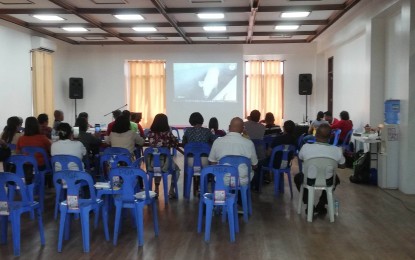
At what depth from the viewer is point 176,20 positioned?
31.3ft

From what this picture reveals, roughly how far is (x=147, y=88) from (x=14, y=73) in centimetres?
448

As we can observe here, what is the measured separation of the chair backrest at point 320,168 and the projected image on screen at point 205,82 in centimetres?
846

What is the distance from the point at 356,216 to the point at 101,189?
2.96 meters

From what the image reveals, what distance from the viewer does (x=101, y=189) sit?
4020 millimetres

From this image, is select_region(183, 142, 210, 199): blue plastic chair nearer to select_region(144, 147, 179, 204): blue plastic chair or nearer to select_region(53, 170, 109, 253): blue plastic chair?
select_region(144, 147, 179, 204): blue plastic chair

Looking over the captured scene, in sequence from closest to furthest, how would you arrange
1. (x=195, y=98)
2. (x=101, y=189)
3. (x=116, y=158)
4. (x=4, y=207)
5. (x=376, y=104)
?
(x=4, y=207)
(x=101, y=189)
(x=116, y=158)
(x=376, y=104)
(x=195, y=98)

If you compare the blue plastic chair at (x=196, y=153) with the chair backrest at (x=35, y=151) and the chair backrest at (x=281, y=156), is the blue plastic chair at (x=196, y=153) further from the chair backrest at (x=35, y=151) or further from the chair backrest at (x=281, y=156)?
the chair backrest at (x=35, y=151)

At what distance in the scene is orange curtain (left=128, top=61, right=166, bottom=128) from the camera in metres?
13.4

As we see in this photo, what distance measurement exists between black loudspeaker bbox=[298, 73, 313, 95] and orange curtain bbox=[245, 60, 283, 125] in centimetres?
87

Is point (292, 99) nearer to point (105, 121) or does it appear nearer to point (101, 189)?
point (105, 121)

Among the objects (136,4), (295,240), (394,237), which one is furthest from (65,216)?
(136,4)

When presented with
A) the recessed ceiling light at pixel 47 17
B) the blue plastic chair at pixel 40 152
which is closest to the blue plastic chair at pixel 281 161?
the blue plastic chair at pixel 40 152

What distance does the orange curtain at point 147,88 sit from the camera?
1338 cm

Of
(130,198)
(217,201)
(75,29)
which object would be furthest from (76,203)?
(75,29)
